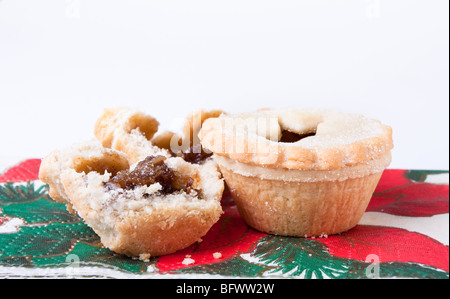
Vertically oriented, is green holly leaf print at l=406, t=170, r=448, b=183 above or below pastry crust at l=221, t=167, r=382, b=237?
below

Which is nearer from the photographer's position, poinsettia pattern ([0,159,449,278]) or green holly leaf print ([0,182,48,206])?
poinsettia pattern ([0,159,449,278])

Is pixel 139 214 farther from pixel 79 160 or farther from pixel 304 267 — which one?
pixel 304 267

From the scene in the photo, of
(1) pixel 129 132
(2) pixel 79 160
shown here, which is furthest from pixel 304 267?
(1) pixel 129 132

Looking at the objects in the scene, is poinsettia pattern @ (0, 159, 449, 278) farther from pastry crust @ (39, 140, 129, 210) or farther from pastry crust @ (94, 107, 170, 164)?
pastry crust @ (94, 107, 170, 164)

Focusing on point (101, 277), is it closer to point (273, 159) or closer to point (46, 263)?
point (46, 263)

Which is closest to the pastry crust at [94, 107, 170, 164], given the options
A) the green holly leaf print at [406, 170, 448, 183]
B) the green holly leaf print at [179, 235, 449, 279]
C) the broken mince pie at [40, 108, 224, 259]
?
the broken mince pie at [40, 108, 224, 259]

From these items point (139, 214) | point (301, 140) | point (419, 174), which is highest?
point (301, 140)
